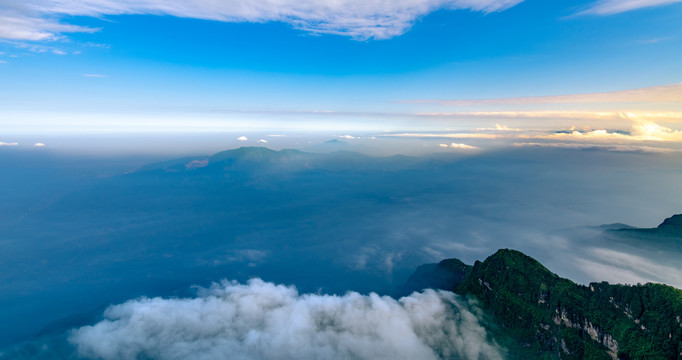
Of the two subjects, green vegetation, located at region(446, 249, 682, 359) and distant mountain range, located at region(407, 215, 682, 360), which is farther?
distant mountain range, located at region(407, 215, 682, 360)

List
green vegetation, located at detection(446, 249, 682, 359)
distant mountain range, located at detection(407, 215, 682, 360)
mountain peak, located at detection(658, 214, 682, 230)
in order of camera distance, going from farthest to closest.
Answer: mountain peak, located at detection(658, 214, 682, 230)
distant mountain range, located at detection(407, 215, 682, 360)
green vegetation, located at detection(446, 249, 682, 359)

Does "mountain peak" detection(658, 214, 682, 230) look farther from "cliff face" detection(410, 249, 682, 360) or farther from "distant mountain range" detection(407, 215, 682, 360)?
"cliff face" detection(410, 249, 682, 360)

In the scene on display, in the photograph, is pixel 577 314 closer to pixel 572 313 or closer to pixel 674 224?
pixel 572 313

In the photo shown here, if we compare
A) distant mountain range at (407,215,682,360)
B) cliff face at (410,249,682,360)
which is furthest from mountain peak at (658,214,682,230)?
cliff face at (410,249,682,360)

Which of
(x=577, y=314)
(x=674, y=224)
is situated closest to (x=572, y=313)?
(x=577, y=314)

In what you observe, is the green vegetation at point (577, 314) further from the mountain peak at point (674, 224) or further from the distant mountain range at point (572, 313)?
the mountain peak at point (674, 224)

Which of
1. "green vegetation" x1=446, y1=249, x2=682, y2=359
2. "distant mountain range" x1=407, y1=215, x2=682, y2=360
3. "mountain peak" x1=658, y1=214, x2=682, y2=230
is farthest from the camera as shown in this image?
"mountain peak" x1=658, y1=214, x2=682, y2=230

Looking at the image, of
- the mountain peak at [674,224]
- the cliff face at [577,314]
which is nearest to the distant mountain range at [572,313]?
the cliff face at [577,314]
